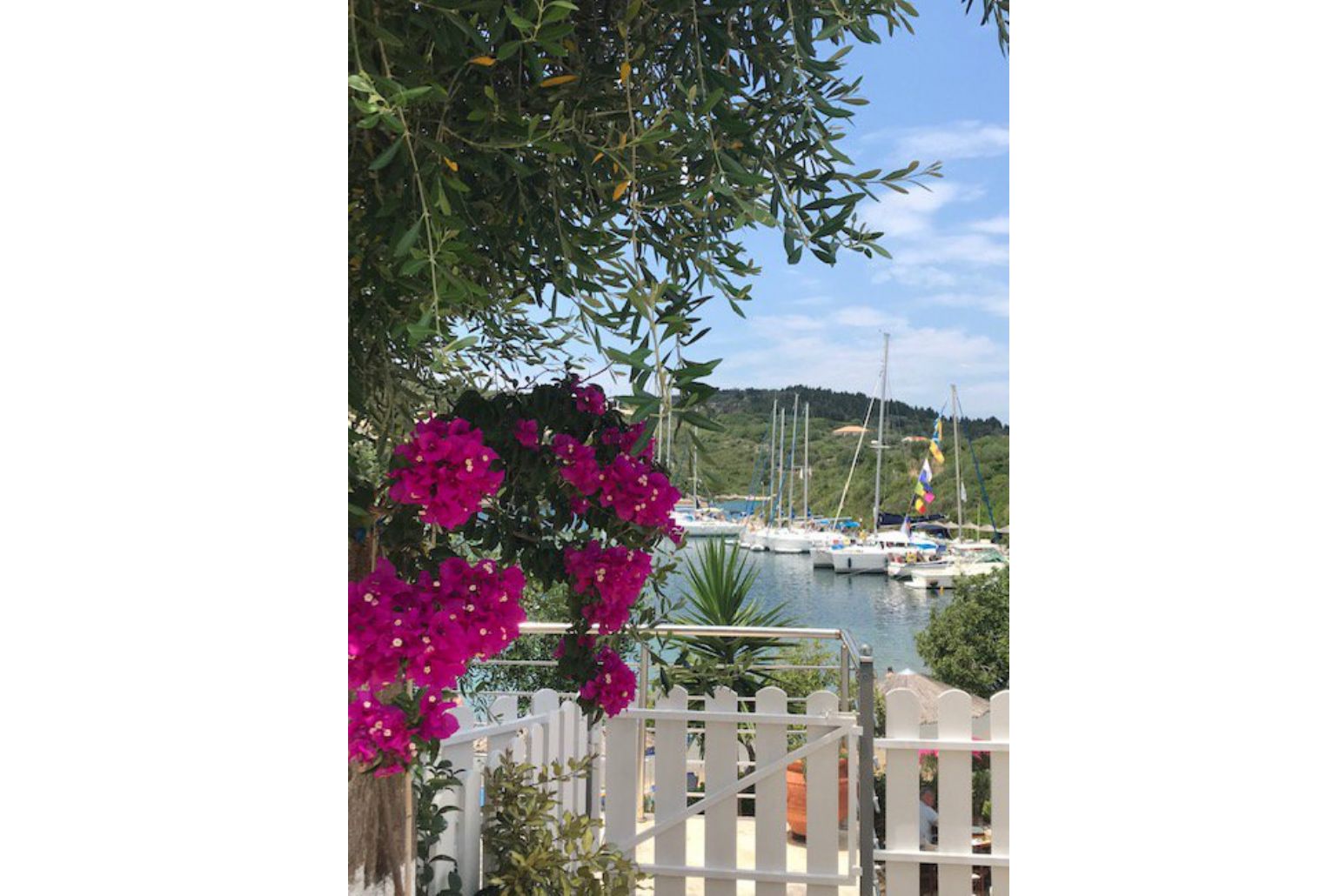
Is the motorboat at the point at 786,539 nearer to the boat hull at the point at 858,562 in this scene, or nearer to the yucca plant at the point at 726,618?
the boat hull at the point at 858,562

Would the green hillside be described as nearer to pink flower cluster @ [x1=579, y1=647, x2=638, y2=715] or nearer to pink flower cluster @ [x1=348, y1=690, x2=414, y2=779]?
pink flower cluster @ [x1=579, y1=647, x2=638, y2=715]

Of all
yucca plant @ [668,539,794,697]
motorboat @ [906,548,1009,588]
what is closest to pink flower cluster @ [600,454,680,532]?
yucca plant @ [668,539,794,697]

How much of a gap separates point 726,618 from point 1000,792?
341cm

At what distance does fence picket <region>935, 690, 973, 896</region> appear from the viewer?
Answer: 2.72 meters

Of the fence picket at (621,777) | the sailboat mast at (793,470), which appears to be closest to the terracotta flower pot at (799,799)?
the fence picket at (621,777)

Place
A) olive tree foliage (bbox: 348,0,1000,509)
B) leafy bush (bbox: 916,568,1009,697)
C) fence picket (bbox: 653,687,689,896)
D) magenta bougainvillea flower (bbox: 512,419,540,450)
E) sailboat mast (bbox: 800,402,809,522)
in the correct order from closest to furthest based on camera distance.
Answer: olive tree foliage (bbox: 348,0,1000,509) → magenta bougainvillea flower (bbox: 512,419,540,450) → fence picket (bbox: 653,687,689,896) → leafy bush (bbox: 916,568,1009,697) → sailboat mast (bbox: 800,402,809,522)

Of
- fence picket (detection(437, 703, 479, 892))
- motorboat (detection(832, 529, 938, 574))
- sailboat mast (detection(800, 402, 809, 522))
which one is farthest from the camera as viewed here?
motorboat (detection(832, 529, 938, 574))

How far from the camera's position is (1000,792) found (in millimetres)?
2754

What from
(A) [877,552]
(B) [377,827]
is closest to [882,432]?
(A) [877,552]

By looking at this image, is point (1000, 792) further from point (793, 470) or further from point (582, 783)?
point (793, 470)
